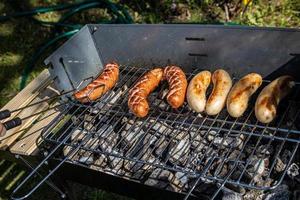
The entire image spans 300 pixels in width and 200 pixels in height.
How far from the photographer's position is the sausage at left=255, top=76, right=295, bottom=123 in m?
3.20

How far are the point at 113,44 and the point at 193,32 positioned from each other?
833 millimetres

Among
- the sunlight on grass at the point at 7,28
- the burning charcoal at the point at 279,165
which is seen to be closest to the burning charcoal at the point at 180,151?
the burning charcoal at the point at 279,165

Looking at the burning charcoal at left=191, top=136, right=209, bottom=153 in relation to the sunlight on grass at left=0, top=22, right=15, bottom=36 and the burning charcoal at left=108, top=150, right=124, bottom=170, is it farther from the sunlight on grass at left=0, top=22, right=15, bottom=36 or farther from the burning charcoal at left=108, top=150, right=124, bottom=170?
the sunlight on grass at left=0, top=22, right=15, bottom=36

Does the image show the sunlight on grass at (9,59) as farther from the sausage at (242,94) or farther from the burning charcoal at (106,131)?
the sausage at (242,94)

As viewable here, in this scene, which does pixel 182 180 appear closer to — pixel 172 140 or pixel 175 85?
pixel 172 140

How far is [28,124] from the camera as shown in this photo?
4223mm

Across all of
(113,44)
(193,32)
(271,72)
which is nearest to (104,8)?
(113,44)

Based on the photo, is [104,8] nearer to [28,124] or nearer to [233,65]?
[28,124]

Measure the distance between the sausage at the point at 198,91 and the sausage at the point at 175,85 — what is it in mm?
53

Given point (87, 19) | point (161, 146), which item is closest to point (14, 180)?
point (161, 146)

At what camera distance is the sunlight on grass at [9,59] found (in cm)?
640

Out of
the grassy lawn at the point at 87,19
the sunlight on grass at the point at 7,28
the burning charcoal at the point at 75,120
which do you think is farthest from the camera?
the sunlight on grass at the point at 7,28

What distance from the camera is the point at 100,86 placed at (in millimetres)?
3818

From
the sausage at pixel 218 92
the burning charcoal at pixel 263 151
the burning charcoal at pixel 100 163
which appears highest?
the sausage at pixel 218 92
